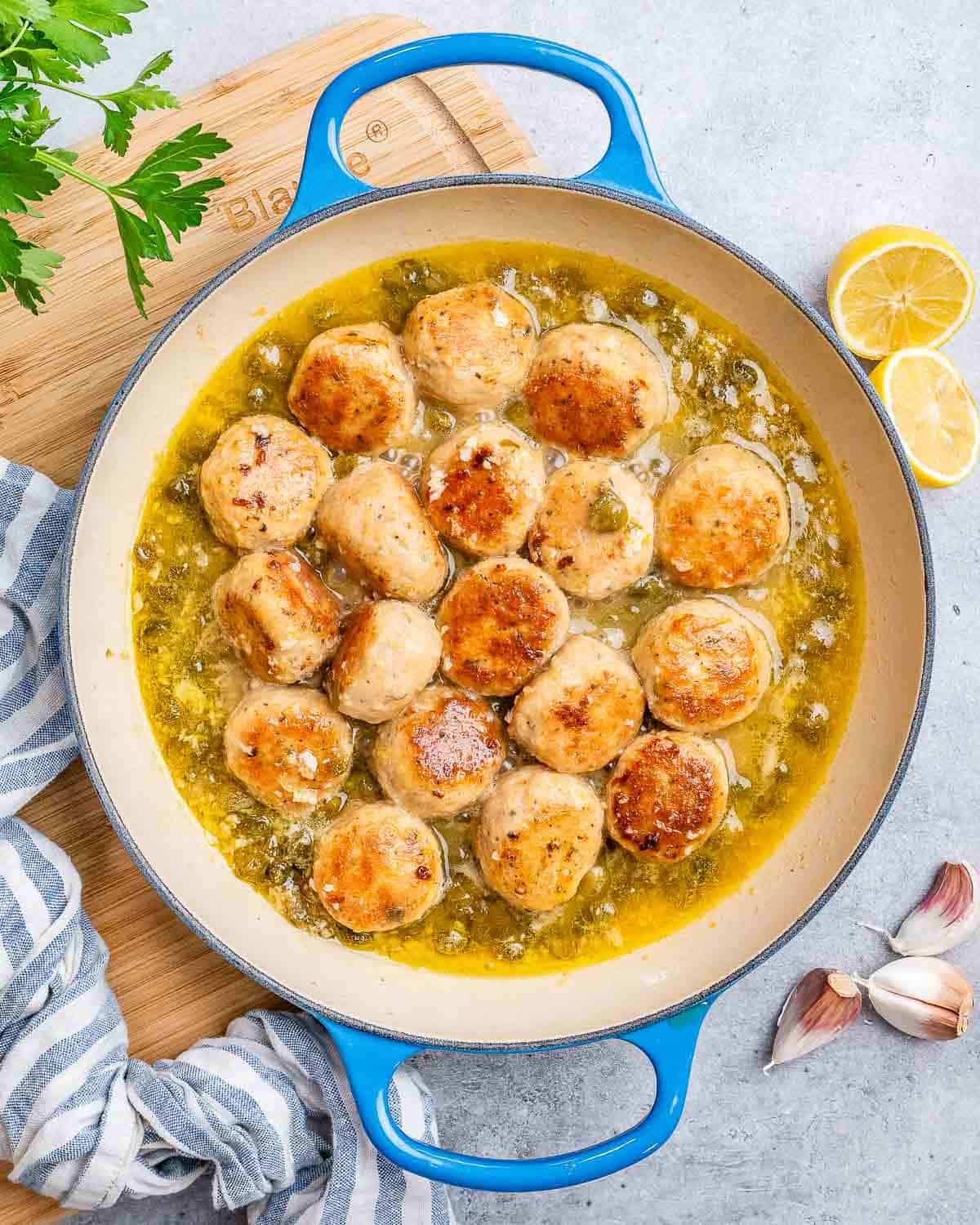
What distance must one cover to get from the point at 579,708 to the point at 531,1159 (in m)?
1.06

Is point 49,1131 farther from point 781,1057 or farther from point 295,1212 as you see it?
point 781,1057

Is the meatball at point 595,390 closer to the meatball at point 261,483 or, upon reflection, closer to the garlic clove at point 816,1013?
the meatball at point 261,483

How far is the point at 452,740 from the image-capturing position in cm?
254

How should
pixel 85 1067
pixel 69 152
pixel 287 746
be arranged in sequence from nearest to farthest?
pixel 69 152 < pixel 287 746 < pixel 85 1067

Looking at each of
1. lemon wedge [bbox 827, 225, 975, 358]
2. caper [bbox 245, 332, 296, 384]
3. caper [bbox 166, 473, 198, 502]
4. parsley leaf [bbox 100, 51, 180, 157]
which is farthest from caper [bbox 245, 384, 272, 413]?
lemon wedge [bbox 827, 225, 975, 358]

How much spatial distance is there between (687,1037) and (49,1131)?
1.54 metres

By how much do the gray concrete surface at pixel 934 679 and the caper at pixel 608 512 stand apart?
953mm

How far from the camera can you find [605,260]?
105 inches

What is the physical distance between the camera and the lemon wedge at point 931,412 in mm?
2787

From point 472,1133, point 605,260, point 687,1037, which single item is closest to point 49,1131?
point 472,1133

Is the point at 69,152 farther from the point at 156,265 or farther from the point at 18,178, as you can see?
the point at 156,265

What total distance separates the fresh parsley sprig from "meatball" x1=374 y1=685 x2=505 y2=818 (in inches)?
44.0

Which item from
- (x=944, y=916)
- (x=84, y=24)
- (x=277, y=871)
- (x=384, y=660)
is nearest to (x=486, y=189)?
(x=84, y=24)

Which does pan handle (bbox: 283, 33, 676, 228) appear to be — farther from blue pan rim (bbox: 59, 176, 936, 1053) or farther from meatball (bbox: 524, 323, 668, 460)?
meatball (bbox: 524, 323, 668, 460)
